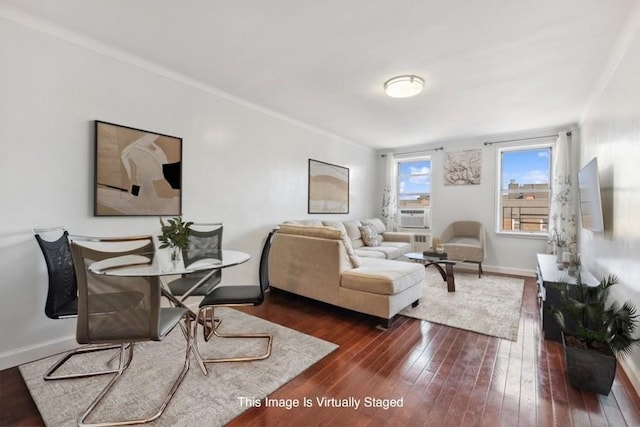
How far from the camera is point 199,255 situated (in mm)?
2436

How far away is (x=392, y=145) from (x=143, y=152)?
15.6 feet

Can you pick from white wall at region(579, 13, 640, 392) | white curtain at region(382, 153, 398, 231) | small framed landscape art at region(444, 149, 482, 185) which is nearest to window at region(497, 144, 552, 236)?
small framed landscape art at region(444, 149, 482, 185)

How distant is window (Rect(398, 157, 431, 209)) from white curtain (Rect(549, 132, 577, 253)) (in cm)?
207

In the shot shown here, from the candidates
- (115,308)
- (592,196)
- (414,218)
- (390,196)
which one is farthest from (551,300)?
(390,196)

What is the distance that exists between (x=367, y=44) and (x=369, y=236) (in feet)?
11.3

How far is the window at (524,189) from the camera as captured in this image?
5.00 metres

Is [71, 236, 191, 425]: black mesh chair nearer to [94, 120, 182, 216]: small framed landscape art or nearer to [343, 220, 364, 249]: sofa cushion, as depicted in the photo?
[94, 120, 182, 216]: small framed landscape art

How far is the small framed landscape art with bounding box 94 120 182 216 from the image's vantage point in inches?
98.0

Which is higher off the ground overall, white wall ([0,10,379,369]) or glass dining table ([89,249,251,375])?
white wall ([0,10,379,369])

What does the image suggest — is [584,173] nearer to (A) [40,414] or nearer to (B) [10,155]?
(A) [40,414]

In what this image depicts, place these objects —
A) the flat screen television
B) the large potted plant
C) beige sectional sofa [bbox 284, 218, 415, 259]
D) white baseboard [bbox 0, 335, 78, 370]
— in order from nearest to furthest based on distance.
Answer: the large potted plant
white baseboard [bbox 0, 335, 78, 370]
the flat screen television
beige sectional sofa [bbox 284, 218, 415, 259]

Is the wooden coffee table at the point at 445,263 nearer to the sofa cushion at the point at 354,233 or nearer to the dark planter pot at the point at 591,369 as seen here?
the sofa cushion at the point at 354,233

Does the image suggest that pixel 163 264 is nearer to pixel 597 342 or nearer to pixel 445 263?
pixel 597 342

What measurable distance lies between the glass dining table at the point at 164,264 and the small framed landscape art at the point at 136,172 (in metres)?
0.68
